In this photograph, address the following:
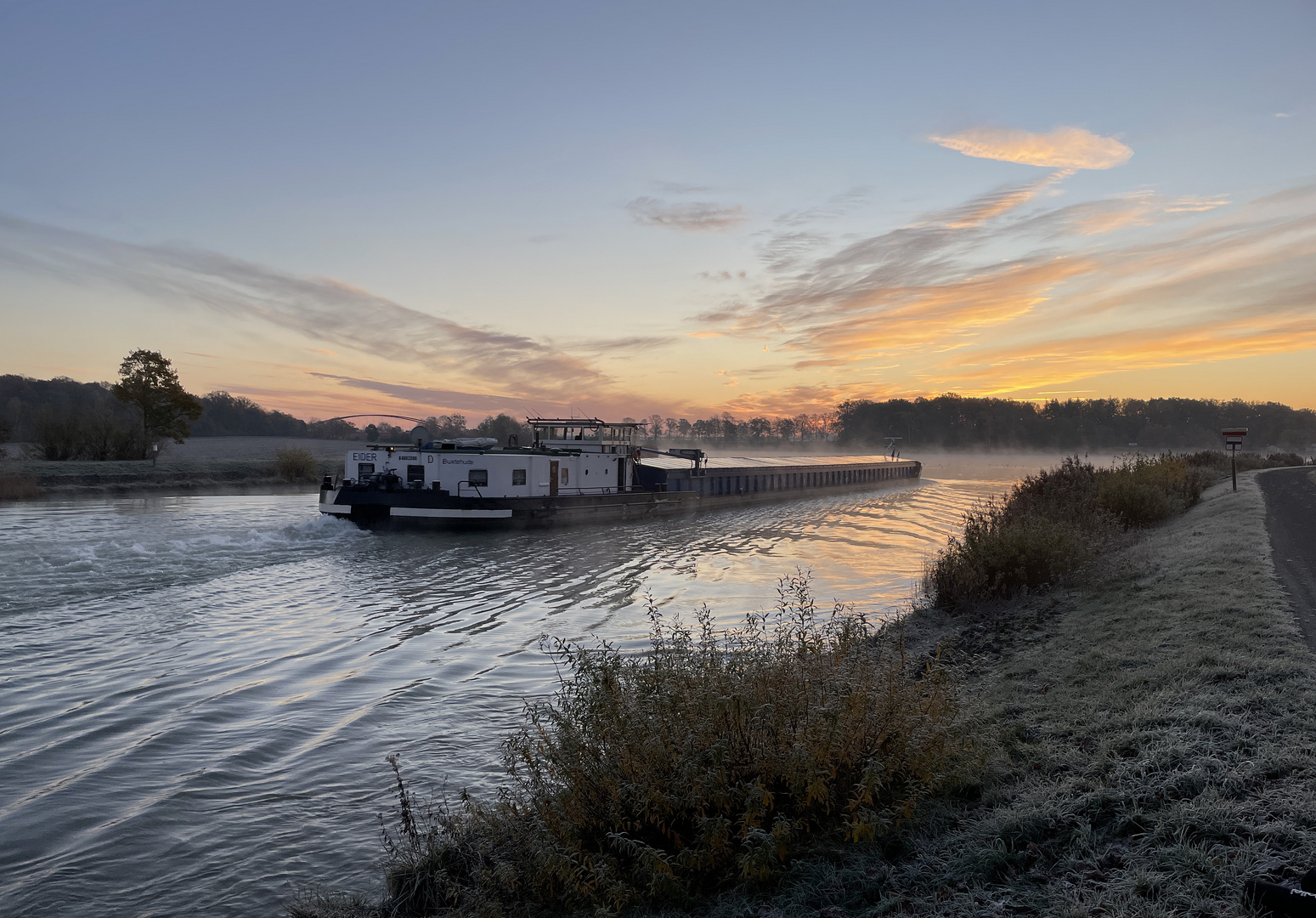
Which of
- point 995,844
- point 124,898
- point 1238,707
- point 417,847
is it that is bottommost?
point 124,898

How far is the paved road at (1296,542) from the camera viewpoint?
8.75 meters

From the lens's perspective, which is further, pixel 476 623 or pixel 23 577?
pixel 23 577

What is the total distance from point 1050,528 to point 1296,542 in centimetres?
488

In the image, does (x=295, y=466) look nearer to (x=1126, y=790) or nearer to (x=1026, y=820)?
(x=1026, y=820)

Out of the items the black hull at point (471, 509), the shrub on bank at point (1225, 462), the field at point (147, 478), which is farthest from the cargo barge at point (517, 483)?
the shrub on bank at point (1225, 462)

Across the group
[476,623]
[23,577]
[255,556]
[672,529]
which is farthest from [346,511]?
[476,623]

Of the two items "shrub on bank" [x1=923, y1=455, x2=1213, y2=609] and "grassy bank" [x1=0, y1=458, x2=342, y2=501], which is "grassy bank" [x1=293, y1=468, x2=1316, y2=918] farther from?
"grassy bank" [x1=0, y1=458, x2=342, y2=501]

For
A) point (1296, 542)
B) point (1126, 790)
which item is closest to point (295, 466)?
point (1296, 542)

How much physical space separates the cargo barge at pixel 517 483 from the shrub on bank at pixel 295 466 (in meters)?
19.0

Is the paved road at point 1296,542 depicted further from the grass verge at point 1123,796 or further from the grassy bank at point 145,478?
the grassy bank at point 145,478

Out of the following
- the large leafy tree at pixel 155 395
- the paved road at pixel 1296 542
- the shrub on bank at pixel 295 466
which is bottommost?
the paved road at pixel 1296 542

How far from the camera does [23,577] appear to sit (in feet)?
51.6

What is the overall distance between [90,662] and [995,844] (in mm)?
12308

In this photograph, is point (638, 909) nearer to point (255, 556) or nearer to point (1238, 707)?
point (1238, 707)
